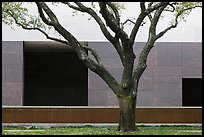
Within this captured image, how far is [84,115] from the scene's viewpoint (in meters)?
18.5

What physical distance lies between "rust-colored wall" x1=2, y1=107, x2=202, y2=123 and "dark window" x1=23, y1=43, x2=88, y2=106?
756 cm

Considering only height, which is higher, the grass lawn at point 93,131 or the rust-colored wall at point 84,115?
the rust-colored wall at point 84,115

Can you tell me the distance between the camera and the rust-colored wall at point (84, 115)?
60.3ft

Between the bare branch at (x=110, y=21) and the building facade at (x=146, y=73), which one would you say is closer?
the bare branch at (x=110, y=21)

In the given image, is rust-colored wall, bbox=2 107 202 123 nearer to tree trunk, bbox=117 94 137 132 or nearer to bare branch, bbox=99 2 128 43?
tree trunk, bbox=117 94 137 132

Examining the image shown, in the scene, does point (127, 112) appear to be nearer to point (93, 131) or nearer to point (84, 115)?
point (93, 131)

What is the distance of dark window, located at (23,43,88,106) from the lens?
1029 inches

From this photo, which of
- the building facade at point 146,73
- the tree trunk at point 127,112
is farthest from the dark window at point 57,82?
the tree trunk at point 127,112

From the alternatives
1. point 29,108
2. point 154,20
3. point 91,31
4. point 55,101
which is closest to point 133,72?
point 154,20

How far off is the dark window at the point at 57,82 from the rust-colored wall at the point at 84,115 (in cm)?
756

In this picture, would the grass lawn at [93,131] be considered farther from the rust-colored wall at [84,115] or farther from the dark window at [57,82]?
the dark window at [57,82]

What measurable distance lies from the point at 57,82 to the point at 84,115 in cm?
822

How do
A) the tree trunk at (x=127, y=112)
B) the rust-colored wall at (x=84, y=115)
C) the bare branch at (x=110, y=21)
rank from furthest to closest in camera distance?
the rust-colored wall at (x=84, y=115) < the tree trunk at (x=127, y=112) < the bare branch at (x=110, y=21)

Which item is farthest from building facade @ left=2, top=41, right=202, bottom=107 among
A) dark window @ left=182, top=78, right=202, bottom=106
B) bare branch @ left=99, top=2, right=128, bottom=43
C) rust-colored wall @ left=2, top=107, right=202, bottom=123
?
bare branch @ left=99, top=2, right=128, bottom=43
